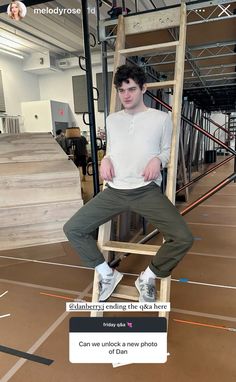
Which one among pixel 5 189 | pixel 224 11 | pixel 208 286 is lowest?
pixel 208 286

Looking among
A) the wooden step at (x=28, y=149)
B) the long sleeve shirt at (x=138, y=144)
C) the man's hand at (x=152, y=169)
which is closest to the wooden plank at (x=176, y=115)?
the long sleeve shirt at (x=138, y=144)

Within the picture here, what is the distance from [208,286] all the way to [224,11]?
2289mm

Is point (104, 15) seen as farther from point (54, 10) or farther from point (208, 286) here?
point (208, 286)

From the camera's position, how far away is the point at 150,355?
1389mm

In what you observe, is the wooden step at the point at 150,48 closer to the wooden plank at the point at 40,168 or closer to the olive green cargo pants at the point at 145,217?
the olive green cargo pants at the point at 145,217

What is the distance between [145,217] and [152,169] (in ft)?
1.07

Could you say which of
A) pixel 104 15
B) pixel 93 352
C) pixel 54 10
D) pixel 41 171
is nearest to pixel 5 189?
pixel 41 171

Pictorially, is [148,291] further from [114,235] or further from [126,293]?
[114,235]

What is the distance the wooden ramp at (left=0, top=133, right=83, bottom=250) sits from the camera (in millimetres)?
3223

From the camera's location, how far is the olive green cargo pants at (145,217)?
5.40 feet

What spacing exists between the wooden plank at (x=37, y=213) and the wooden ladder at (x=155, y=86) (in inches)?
56.8

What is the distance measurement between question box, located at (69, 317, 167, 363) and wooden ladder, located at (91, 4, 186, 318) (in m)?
0.40

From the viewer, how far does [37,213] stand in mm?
3289

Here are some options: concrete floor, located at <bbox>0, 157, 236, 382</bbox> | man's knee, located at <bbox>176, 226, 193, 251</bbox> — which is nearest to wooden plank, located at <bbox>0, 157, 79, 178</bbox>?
concrete floor, located at <bbox>0, 157, 236, 382</bbox>
